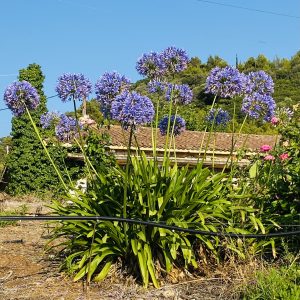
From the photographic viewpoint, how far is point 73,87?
18.1 ft

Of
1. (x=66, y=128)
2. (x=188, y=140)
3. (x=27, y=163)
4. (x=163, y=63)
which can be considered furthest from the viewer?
(x=188, y=140)

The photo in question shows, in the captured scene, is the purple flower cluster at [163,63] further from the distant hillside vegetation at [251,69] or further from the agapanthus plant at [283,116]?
the distant hillside vegetation at [251,69]

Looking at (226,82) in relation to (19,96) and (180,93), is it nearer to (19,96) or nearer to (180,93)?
(180,93)

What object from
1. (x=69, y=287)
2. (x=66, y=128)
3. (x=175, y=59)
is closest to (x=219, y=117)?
(x=175, y=59)

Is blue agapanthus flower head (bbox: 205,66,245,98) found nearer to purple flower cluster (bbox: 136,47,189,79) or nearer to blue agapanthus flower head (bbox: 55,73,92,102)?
purple flower cluster (bbox: 136,47,189,79)

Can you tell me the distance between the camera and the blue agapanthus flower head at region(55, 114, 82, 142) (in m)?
6.23

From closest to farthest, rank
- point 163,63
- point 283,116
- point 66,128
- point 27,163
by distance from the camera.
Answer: point 163,63, point 66,128, point 283,116, point 27,163

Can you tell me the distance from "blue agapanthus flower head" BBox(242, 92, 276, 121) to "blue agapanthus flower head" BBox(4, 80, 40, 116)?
2268mm

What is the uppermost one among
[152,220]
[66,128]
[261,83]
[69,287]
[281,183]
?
[261,83]

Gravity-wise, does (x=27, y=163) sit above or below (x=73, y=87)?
below

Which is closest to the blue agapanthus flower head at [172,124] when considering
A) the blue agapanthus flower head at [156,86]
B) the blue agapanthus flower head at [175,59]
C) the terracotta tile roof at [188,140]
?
the blue agapanthus flower head at [156,86]

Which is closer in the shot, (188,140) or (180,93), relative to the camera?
(180,93)

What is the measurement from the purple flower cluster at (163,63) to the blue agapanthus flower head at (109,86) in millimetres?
331

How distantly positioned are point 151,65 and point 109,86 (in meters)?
0.53
